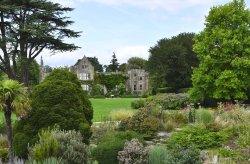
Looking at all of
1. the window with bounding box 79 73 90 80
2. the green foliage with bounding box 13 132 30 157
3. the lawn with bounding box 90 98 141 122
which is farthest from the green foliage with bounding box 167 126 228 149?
the window with bounding box 79 73 90 80

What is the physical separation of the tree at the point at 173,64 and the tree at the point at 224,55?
1989cm

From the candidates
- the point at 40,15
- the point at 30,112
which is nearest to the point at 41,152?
the point at 30,112

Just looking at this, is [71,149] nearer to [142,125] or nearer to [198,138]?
[198,138]

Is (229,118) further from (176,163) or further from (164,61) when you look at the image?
(164,61)

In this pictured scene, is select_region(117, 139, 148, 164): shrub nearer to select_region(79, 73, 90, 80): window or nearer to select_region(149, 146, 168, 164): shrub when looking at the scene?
select_region(149, 146, 168, 164): shrub

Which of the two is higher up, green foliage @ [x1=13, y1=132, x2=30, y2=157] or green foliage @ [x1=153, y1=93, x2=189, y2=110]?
green foliage @ [x1=153, y1=93, x2=189, y2=110]

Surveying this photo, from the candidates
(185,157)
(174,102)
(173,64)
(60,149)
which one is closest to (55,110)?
(60,149)

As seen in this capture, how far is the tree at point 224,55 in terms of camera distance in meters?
24.4

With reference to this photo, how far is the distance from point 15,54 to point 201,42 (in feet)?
50.5

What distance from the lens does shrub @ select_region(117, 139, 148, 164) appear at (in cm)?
731

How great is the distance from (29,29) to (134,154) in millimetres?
25100

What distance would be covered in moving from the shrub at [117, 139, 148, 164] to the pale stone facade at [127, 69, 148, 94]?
5982 centimetres

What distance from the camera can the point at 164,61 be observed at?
47.4 metres

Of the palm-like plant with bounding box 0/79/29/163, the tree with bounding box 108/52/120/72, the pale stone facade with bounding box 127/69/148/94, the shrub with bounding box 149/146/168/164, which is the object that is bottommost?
the shrub with bounding box 149/146/168/164
